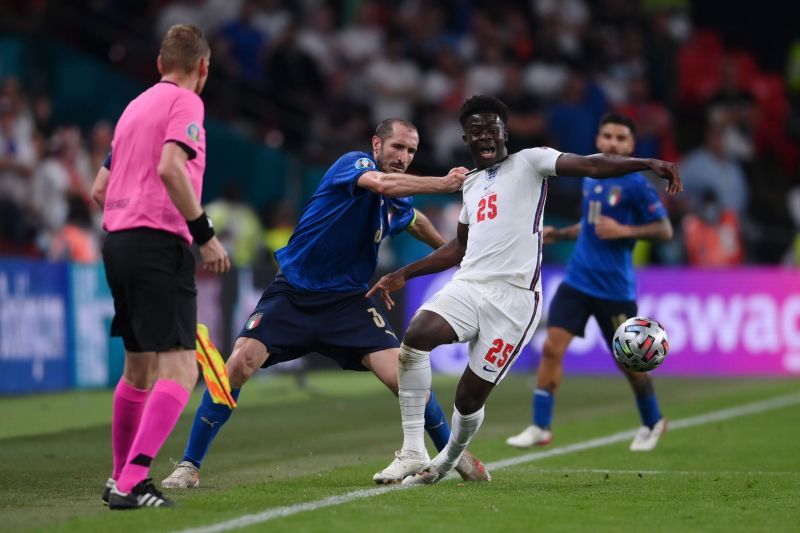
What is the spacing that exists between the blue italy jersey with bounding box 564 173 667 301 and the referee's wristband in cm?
521

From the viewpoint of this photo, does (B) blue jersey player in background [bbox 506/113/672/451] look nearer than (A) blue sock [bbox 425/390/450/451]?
No

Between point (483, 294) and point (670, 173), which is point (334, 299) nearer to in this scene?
point (483, 294)

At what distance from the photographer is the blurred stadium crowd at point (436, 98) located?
17969 millimetres

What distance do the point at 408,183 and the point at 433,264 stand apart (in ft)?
2.88

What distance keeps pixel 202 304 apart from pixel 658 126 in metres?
10.1

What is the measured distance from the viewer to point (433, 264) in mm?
8750

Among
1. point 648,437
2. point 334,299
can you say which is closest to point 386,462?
point 334,299

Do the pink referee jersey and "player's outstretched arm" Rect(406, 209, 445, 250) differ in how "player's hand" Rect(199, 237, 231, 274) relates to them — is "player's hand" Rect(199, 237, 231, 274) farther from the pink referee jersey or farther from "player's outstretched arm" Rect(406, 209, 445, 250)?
"player's outstretched arm" Rect(406, 209, 445, 250)

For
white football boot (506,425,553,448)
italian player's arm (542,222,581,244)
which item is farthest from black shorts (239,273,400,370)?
white football boot (506,425,553,448)

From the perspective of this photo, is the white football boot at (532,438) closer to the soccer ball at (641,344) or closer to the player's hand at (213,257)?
the soccer ball at (641,344)

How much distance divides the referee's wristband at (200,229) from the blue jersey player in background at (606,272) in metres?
4.84

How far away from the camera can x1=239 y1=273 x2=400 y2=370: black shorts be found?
8.80 m

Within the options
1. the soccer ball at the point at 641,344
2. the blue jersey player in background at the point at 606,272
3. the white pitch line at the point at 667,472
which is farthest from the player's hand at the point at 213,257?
the blue jersey player in background at the point at 606,272

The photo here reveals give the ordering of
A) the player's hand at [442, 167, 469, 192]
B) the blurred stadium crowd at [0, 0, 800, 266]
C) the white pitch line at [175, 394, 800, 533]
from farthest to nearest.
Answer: the blurred stadium crowd at [0, 0, 800, 266]
the player's hand at [442, 167, 469, 192]
the white pitch line at [175, 394, 800, 533]
